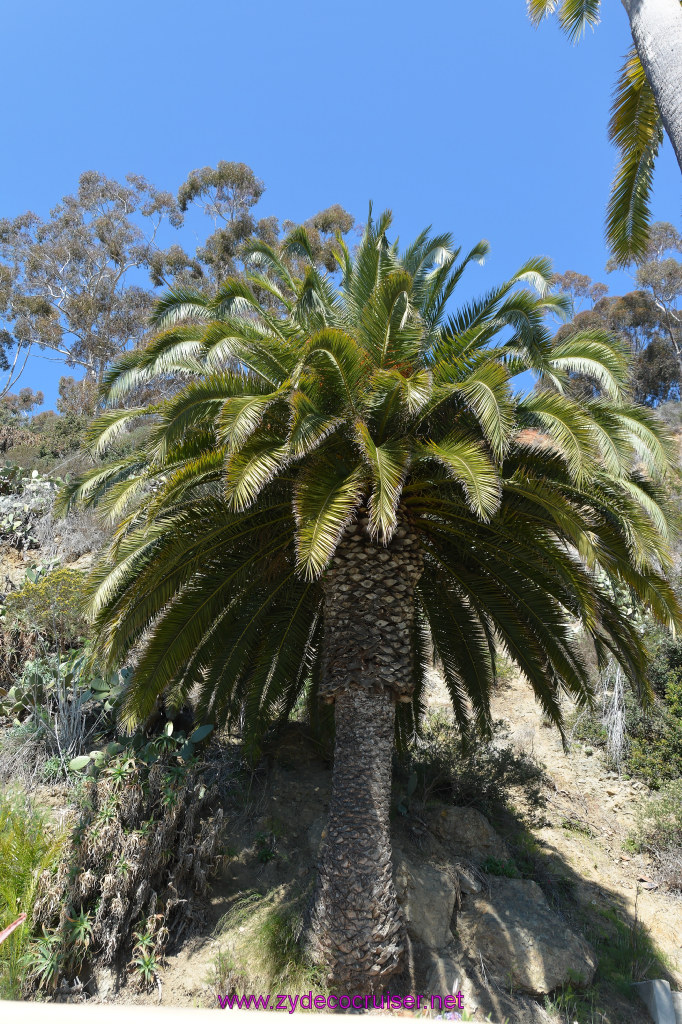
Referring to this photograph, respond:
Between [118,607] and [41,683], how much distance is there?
10.8ft

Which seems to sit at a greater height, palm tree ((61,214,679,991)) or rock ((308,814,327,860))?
palm tree ((61,214,679,991))

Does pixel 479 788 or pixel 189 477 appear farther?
pixel 479 788

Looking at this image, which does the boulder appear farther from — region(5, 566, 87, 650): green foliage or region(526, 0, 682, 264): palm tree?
region(526, 0, 682, 264): palm tree

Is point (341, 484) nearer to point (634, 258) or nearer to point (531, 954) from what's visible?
point (634, 258)

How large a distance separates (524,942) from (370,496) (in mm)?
5743

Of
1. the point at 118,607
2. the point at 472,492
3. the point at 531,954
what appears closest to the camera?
the point at 472,492

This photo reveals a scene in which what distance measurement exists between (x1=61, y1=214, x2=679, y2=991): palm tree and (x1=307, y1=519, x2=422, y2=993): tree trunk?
0.02m

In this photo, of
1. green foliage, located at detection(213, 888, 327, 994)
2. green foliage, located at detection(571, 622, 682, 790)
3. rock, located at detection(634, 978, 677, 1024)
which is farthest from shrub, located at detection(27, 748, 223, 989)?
green foliage, located at detection(571, 622, 682, 790)

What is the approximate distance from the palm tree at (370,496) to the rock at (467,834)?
2391 millimetres

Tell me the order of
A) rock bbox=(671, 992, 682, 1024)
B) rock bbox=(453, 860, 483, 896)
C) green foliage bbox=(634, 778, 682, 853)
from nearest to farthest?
rock bbox=(671, 992, 682, 1024)
rock bbox=(453, 860, 483, 896)
green foliage bbox=(634, 778, 682, 853)

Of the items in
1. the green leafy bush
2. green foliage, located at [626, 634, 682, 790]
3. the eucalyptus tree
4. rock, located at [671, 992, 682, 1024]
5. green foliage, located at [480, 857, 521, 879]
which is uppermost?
the eucalyptus tree

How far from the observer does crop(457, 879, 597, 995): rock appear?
7.71 meters

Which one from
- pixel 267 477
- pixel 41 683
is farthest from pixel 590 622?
pixel 41 683

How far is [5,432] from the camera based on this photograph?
23.5m
